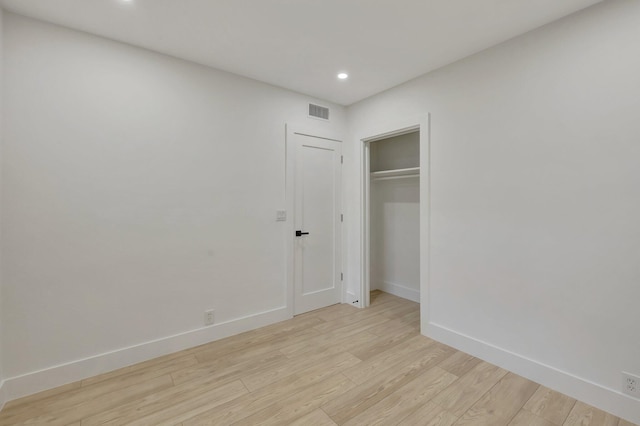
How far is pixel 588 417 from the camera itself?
183 cm

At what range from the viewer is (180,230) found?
2.68 metres

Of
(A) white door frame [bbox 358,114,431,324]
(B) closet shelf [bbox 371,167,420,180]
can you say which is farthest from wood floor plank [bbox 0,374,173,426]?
(B) closet shelf [bbox 371,167,420,180]

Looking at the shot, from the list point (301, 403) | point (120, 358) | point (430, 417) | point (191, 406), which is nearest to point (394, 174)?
point (430, 417)

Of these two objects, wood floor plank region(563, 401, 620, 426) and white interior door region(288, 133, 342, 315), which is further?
white interior door region(288, 133, 342, 315)

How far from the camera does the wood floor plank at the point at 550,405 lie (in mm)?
1824

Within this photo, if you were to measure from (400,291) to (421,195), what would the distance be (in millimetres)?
1841

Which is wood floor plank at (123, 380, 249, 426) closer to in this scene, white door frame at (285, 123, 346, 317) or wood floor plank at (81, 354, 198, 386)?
wood floor plank at (81, 354, 198, 386)

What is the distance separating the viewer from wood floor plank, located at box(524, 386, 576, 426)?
182cm

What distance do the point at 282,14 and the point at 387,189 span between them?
2894mm

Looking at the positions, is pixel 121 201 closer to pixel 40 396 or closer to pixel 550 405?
pixel 40 396

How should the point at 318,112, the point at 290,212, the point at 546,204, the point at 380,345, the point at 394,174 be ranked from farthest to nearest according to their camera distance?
the point at 394,174 → the point at 318,112 → the point at 290,212 → the point at 380,345 → the point at 546,204

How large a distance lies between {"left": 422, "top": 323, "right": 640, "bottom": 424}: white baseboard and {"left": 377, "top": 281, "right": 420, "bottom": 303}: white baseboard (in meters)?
1.14

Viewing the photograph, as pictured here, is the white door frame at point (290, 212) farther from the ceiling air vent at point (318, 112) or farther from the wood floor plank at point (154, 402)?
the wood floor plank at point (154, 402)

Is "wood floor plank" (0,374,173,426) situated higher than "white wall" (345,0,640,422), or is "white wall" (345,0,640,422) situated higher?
"white wall" (345,0,640,422)
